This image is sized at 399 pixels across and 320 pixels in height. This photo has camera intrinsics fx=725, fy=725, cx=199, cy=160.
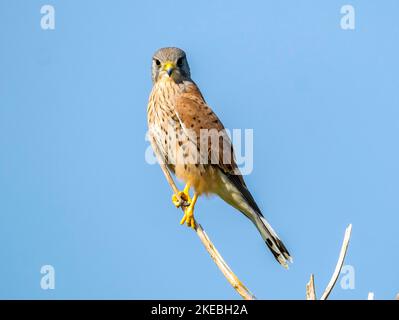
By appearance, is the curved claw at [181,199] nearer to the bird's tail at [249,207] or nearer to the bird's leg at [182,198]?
the bird's leg at [182,198]

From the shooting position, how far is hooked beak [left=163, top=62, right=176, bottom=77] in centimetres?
580

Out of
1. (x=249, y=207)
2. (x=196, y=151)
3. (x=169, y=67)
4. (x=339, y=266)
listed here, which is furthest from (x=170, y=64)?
(x=339, y=266)

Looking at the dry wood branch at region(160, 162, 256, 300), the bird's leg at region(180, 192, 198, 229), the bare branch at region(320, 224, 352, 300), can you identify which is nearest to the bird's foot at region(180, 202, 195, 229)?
the bird's leg at region(180, 192, 198, 229)

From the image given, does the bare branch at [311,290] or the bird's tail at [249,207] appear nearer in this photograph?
the bare branch at [311,290]

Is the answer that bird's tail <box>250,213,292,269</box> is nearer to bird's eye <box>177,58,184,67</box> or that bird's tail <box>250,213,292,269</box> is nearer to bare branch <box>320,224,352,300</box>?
bird's eye <box>177,58,184,67</box>

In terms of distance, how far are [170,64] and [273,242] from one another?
1.67 meters

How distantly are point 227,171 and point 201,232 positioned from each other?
127 cm

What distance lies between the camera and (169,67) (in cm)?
581

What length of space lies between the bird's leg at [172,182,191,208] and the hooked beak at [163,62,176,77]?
0.92m

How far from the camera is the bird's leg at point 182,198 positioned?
18.0ft

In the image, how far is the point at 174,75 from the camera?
5.89 m

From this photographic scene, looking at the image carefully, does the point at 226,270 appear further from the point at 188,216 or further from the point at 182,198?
the point at 182,198

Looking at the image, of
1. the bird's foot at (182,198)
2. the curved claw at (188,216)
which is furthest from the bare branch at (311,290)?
the bird's foot at (182,198)
